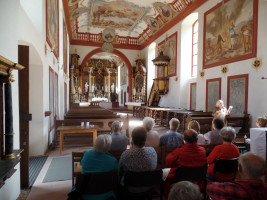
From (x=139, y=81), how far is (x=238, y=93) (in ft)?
34.5

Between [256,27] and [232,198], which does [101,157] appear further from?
[256,27]

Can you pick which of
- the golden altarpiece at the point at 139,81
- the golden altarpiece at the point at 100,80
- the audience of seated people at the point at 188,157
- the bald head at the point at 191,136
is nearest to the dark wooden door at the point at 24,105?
the audience of seated people at the point at 188,157

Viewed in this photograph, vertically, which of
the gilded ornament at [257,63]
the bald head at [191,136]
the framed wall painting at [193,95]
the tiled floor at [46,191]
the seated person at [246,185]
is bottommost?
the tiled floor at [46,191]

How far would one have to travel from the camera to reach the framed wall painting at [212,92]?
8172mm

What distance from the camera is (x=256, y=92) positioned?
6383 mm

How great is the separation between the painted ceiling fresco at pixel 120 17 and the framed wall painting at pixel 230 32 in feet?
6.86

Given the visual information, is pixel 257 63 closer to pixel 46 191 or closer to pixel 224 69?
pixel 224 69

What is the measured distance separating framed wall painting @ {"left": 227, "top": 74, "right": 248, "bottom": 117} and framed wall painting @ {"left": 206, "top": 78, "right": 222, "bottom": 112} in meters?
0.56

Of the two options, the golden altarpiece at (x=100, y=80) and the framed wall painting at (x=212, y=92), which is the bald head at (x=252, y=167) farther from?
the golden altarpiece at (x=100, y=80)

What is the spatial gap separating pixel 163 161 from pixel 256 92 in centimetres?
521

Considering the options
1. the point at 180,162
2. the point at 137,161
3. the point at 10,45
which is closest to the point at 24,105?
the point at 10,45

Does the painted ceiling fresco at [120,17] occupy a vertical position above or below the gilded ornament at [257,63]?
above

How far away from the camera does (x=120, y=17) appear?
43.9 ft

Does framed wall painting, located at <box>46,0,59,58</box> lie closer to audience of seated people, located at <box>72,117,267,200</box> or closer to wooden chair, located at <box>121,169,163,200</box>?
audience of seated people, located at <box>72,117,267,200</box>
